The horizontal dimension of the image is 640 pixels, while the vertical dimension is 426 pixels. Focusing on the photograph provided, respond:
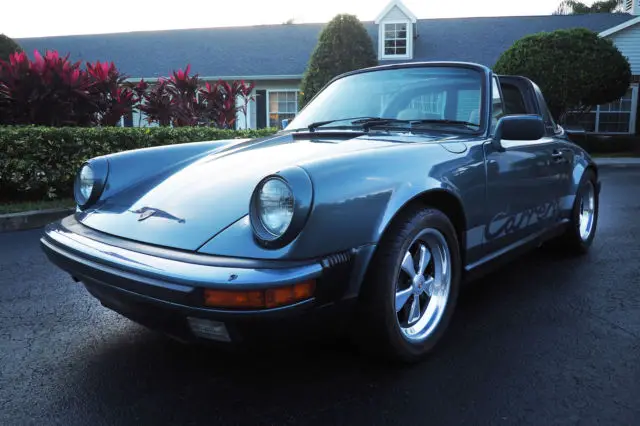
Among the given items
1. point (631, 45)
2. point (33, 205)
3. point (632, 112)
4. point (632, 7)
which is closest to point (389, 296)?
point (33, 205)

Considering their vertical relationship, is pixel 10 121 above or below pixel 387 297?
above

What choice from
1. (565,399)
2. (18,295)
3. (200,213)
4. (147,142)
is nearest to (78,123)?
(147,142)

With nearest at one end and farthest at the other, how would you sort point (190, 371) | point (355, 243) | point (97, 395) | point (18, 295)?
point (355, 243), point (97, 395), point (190, 371), point (18, 295)

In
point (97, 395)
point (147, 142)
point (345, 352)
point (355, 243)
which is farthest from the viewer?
point (147, 142)

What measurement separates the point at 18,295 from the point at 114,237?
161 centimetres

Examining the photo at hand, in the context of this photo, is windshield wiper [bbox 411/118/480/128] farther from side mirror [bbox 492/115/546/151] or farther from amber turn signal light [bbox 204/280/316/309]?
amber turn signal light [bbox 204/280/316/309]

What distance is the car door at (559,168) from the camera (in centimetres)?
352

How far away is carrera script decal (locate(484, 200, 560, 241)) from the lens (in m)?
2.80

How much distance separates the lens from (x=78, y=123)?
7680mm

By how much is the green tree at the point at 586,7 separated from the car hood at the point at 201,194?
3781cm

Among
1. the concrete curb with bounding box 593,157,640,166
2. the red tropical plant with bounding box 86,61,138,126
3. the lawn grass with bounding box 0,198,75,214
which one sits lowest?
the concrete curb with bounding box 593,157,640,166

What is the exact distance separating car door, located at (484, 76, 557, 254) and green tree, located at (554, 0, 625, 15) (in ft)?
120

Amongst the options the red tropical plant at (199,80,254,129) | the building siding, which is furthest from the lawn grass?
the building siding

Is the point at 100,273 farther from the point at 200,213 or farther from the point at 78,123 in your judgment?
the point at 78,123
